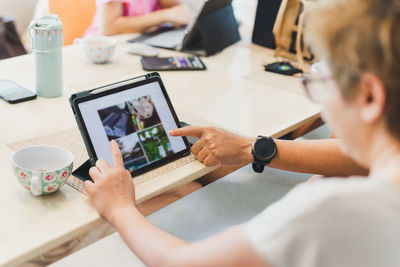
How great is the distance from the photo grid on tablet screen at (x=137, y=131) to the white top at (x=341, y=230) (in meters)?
0.49

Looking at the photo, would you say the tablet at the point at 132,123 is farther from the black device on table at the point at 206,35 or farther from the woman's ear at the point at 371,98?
the black device on table at the point at 206,35

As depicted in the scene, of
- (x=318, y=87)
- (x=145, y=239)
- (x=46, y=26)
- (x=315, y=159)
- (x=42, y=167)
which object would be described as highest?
(x=46, y=26)

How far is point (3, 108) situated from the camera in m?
1.26

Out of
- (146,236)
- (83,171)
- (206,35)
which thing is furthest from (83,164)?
(206,35)

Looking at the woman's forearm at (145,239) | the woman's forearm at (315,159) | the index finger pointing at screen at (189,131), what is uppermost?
the index finger pointing at screen at (189,131)

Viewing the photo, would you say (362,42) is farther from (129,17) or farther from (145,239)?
(129,17)

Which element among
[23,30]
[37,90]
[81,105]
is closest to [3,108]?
[37,90]

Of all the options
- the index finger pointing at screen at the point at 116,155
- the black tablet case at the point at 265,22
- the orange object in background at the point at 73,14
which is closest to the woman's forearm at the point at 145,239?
the index finger pointing at screen at the point at 116,155

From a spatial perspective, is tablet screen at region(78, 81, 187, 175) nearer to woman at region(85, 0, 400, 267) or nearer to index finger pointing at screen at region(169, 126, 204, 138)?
index finger pointing at screen at region(169, 126, 204, 138)

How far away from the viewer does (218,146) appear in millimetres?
1109

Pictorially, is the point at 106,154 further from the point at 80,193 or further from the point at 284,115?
the point at 284,115

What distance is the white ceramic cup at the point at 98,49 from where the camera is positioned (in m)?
1.62

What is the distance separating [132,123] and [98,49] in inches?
25.7

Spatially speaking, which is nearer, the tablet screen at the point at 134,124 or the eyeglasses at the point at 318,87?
the eyeglasses at the point at 318,87
